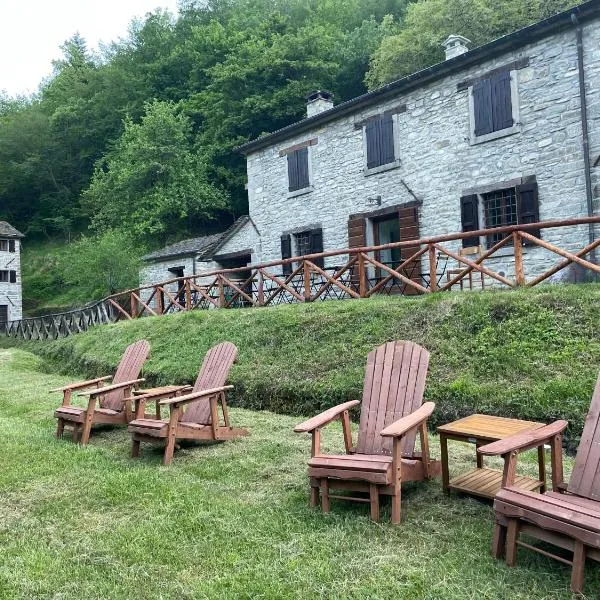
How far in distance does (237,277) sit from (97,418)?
1369 centimetres

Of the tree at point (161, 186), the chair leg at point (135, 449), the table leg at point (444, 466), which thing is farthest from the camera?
the tree at point (161, 186)

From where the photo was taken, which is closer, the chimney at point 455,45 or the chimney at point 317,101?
the chimney at point 455,45

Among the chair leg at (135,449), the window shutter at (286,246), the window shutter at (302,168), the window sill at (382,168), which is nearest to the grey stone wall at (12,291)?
the window shutter at (286,246)

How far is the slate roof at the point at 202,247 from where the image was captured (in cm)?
1755

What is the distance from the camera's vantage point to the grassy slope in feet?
16.5

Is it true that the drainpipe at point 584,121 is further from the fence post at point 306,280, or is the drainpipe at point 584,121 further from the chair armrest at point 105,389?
the chair armrest at point 105,389

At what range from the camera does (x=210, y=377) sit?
5352mm

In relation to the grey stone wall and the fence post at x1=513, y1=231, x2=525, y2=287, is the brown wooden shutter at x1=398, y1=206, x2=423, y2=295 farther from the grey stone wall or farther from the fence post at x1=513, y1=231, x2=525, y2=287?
the grey stone wall

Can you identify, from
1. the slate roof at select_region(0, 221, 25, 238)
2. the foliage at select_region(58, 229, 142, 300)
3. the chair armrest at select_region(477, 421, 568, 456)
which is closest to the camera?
the chair armrest at select_region(477, 421, 568, 456)

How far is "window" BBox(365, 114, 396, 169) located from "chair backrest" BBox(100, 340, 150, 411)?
348 inches

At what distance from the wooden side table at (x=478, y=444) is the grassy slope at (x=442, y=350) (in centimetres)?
136

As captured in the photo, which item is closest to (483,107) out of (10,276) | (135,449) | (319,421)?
(319,421)

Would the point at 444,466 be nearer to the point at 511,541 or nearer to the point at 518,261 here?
the point at 511,541

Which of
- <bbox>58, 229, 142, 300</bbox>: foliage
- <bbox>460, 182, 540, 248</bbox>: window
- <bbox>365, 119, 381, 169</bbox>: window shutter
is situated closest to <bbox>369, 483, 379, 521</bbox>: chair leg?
<bbox>460, 182, 540, 248</bbox>: window
